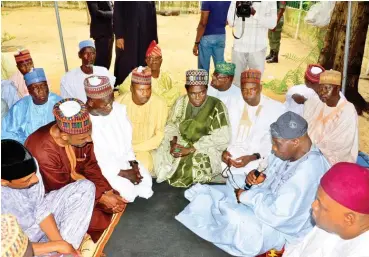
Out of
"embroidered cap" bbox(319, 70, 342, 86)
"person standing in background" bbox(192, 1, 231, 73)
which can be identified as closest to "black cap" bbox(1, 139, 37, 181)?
"embroidered cap" bbox(319, 70, 342, 86)

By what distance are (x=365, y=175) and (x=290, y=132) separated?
0.93 meters

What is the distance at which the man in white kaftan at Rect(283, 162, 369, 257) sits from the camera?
1984 millimetres

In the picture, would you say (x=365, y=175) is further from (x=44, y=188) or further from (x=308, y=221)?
(x=44, y=188)

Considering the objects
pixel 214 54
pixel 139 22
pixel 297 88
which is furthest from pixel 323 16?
pixel 139 22

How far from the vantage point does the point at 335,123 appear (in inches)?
166

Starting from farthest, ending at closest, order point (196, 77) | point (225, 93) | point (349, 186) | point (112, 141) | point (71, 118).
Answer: point (225, 93) → point (196, 77) → point (112, 141) → point (71, 118) → point (349, 186)

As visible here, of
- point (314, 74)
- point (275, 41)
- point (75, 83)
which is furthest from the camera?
point (275, 41)

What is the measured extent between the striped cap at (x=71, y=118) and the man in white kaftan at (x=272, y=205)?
4.82 ft

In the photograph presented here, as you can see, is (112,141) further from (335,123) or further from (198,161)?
(335,123)

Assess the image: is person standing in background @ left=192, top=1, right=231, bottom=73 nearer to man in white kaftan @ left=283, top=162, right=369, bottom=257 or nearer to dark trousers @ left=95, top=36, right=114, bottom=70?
dark trousers @ left=95, top=36, right=114, bottom=70

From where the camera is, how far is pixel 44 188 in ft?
10.4

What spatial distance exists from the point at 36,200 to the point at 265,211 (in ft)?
6.36

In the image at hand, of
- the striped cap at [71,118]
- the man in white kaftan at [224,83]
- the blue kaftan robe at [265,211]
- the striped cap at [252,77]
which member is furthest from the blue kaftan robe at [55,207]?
the man in white kaftan at [224,83]

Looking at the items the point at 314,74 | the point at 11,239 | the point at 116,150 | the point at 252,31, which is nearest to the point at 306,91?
the point at 314,74
